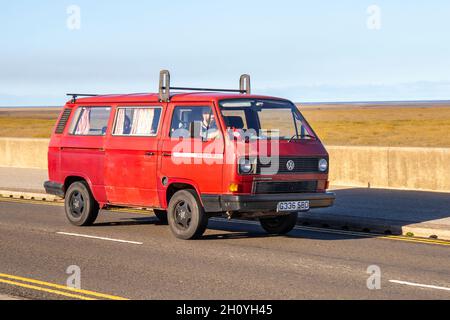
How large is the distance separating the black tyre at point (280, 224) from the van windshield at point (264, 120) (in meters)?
1.30

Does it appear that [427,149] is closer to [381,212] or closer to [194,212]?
[381,212]

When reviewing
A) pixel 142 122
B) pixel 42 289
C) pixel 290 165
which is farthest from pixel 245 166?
pixel 42 289

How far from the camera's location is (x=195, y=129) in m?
12.4

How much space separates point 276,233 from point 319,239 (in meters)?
0.92

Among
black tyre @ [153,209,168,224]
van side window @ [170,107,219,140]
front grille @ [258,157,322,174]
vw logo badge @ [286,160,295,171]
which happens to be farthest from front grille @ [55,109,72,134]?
vw logo badge @ [286,160,295,171]

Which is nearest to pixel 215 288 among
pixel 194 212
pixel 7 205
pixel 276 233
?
pixel 194 212

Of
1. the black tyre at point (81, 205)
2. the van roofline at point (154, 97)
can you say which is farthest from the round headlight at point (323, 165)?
the black tyre at point (81, 205)

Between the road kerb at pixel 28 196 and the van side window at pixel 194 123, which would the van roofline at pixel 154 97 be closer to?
the van side window at pixel 194 123

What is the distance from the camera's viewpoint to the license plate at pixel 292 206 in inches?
471

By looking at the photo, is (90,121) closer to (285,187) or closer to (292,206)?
(285,187)

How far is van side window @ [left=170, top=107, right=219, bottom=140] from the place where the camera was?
12.3 meters

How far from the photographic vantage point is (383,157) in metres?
19.8

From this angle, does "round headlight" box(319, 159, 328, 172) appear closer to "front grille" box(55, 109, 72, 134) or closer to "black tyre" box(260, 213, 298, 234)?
"black tyre" box(260, 213, 298, 234)

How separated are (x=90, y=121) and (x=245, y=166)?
3.49 metres
